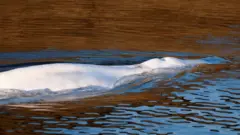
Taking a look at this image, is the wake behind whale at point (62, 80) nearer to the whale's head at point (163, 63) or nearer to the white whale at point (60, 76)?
the white whale at point (60, 76)

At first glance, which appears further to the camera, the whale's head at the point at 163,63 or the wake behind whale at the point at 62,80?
the whale's head at the point at 163,63

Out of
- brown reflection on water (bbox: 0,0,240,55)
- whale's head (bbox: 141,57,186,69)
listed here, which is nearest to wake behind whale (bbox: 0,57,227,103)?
whale's head (bbox: 141,57,186,69)

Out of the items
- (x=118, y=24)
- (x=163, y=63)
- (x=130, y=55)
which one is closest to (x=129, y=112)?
(x=163, y=63)

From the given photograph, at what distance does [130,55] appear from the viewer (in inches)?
533

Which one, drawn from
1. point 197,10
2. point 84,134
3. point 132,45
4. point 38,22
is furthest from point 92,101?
point 197,10

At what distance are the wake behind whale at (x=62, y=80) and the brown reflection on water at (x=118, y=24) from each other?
115 inches

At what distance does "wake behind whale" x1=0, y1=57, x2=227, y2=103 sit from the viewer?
10.4 metres

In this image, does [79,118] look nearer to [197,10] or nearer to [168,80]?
[168,80]

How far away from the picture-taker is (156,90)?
10.7 m

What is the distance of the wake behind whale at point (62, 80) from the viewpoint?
10.4 m

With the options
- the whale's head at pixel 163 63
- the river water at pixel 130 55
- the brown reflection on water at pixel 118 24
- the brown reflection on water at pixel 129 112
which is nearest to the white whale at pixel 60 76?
the river water at pixel 130 55

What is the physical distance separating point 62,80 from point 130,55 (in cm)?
303

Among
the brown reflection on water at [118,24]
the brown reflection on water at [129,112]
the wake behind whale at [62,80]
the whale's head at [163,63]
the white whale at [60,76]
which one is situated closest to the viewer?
the brown reflection on water at [129,112]

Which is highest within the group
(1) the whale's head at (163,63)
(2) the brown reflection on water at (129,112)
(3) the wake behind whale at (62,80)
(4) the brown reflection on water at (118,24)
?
(4) the brown reflection on water at (118,24)
